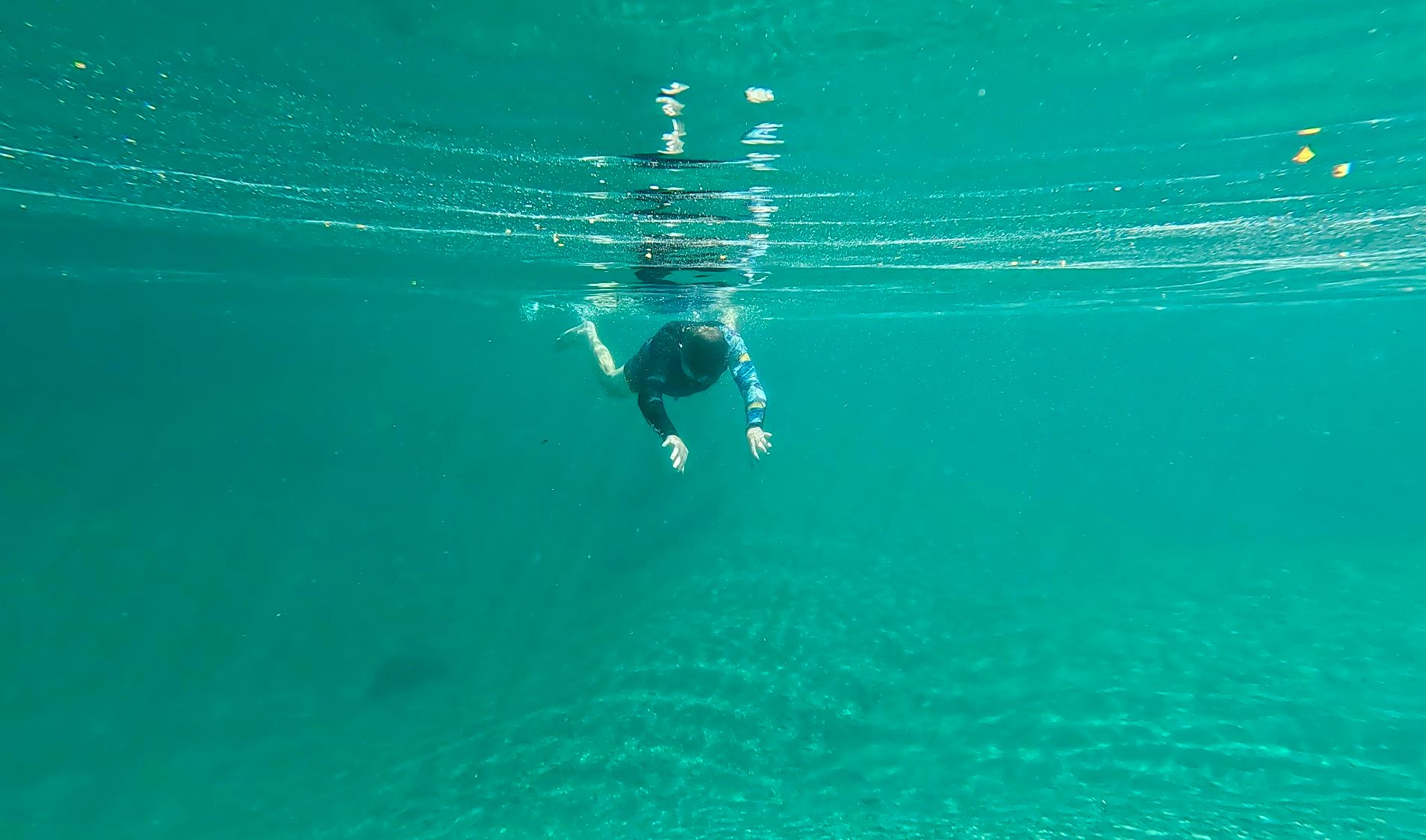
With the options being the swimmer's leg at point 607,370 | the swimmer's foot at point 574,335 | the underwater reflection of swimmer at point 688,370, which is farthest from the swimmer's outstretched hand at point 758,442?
the swimmer's foot at point 574,335

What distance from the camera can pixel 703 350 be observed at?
7.37 m

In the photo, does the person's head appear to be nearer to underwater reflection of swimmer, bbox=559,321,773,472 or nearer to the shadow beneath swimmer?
underwater reflection of swimmer, bbox=559,321,773,472

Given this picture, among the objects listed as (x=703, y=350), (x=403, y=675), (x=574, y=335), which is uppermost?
(x=703, y=350)

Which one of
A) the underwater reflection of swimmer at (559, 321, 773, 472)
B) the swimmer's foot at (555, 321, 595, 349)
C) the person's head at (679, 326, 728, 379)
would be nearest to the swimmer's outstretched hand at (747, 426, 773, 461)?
the underwater reflection of swimmer at (559, 321, 773, 472)

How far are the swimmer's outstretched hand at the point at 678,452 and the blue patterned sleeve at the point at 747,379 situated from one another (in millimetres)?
758

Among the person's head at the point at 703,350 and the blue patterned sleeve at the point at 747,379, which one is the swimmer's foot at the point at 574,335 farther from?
the person's head at the point at 703,350

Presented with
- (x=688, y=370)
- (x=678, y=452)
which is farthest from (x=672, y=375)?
(x=678, y=452)

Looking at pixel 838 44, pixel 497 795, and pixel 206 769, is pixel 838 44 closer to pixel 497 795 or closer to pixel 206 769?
pixel 497 795

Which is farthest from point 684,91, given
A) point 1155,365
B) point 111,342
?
point 1155,365

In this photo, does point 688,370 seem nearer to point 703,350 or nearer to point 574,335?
point 703,350

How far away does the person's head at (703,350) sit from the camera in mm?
7336

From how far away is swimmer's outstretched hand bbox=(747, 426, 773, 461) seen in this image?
6.16 metres

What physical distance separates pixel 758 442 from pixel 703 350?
5.25ft

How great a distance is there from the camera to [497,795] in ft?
31.3
